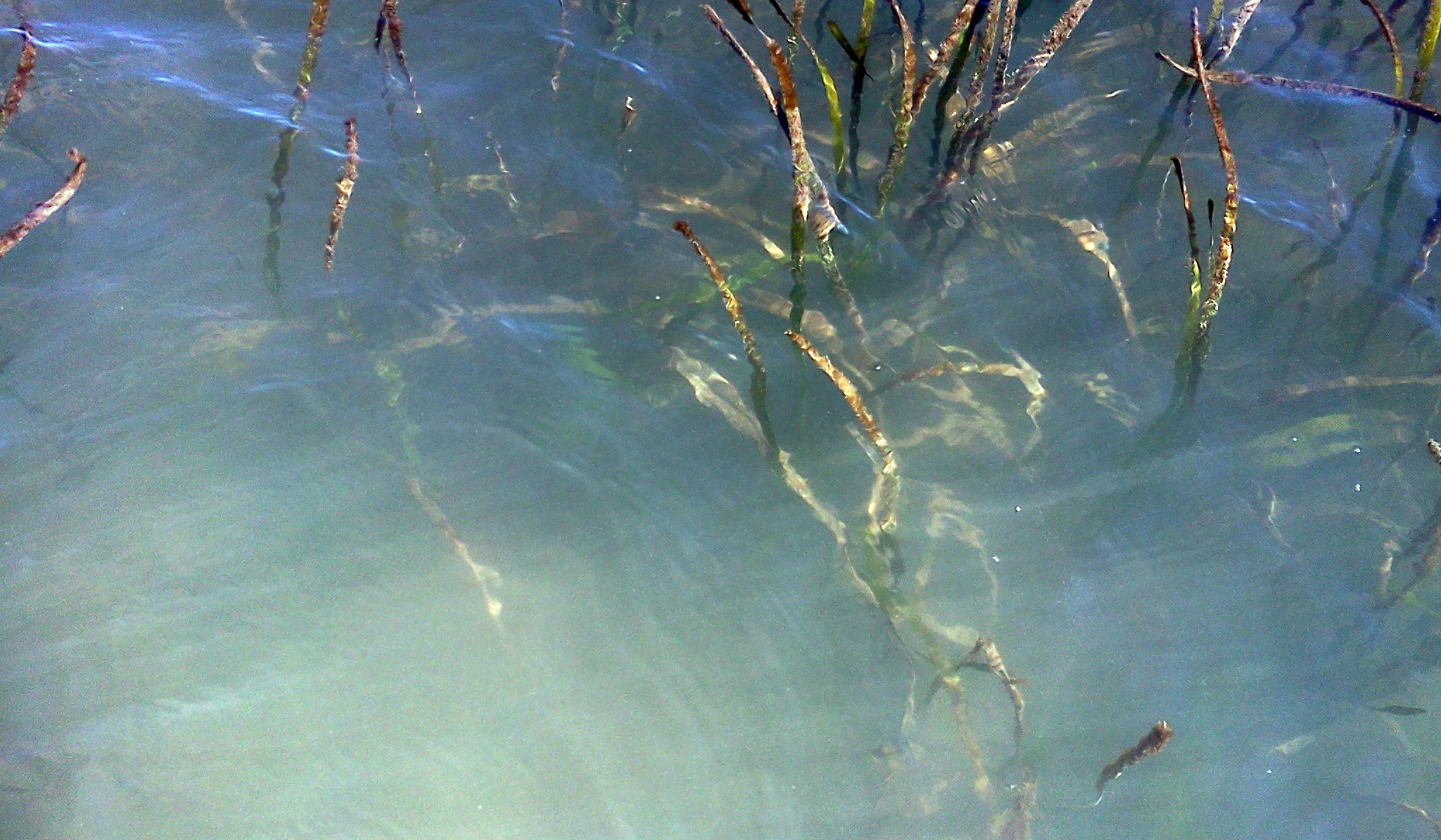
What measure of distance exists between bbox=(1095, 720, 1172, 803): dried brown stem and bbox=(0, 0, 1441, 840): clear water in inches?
1.5

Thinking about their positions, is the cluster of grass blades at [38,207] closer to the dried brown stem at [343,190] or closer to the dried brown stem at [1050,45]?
the dried brown stem at [343,190]

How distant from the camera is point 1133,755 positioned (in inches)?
95.6

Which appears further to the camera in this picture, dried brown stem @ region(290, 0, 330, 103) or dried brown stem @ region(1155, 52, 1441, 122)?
dried brown stem @ region(290, 0, 330, 103)

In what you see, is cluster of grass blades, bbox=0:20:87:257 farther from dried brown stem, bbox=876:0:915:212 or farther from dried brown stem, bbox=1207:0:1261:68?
dried brown stem, bbox=1207:0:1261:68

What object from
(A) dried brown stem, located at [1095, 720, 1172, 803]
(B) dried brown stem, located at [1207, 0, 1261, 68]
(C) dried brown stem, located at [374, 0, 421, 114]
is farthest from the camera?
(C) dried brown stem, located at [374, 0, 421, 114]

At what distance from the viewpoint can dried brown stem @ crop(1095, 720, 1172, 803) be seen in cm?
236

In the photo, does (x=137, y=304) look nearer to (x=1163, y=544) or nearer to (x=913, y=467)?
(x=913, y=467)

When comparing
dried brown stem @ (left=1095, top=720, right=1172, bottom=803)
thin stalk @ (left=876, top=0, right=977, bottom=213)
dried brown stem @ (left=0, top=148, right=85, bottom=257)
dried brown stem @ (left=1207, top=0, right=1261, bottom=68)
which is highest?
dried brown stem @ (left=1207, top=0, right=1261, bottom=68)

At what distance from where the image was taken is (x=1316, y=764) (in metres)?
2.47

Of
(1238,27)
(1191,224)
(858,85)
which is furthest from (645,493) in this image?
(1238,27)

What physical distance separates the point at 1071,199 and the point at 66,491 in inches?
143

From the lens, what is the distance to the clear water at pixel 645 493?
97.6 inches

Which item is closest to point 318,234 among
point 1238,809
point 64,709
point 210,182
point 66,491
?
point 210,182

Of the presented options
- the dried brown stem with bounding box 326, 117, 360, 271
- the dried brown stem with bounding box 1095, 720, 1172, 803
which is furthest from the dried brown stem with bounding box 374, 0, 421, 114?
the dried brown stem with bounding box 1095, 720, 1172, 803
